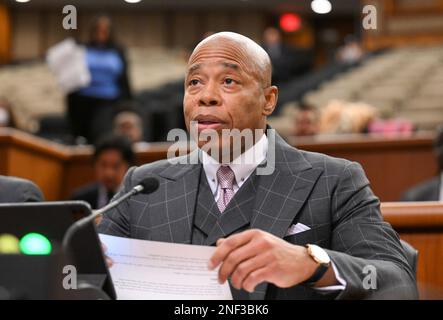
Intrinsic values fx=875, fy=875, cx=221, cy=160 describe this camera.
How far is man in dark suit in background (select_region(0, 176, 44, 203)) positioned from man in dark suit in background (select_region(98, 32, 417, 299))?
1.24ft

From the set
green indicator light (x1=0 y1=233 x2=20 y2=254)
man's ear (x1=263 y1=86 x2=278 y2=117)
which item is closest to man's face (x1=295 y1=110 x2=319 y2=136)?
man's ear (x1=263 y1=86 x2=278 y2=117)

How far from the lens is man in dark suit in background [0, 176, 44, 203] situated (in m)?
2.24

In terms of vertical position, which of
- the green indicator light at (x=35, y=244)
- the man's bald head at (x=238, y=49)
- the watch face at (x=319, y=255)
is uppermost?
the man's bald head at (x=238, y=49)

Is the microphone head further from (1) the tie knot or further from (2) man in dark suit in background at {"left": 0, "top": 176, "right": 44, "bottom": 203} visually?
(2) man in dark suit in background at {"left": 0, "top": 176, "right": 44, "bottom": 203}

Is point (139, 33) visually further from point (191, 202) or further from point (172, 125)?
point (191, 202)

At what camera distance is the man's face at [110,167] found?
4492 mm

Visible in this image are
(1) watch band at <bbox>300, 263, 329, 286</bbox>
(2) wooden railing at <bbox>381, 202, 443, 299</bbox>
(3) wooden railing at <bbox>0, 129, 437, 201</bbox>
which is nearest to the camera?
(1) watch band at <bbox>300, 263, 329, 286</bbox>

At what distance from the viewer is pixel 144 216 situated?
1.88 m

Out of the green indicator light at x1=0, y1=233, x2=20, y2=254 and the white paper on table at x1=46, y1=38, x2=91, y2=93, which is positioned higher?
the white paper on table at x1=46, y1=38, x2=91, y2=93

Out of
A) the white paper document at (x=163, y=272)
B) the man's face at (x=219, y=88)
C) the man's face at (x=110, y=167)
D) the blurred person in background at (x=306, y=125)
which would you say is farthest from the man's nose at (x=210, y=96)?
the blurred person in background at (x=306, y=125)

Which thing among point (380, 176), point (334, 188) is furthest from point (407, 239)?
point (380, 176)

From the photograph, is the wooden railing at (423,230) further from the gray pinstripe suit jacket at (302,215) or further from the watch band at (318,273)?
the watch band at (318,273)

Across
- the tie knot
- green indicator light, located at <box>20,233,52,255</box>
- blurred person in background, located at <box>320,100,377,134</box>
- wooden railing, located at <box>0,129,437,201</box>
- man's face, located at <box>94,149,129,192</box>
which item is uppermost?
blurred person in background, located at <box>320,100,377,134</box>

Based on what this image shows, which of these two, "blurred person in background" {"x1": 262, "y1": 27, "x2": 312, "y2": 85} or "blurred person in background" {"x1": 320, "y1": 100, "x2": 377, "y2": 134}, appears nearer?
"blurred person in background" {"x1": 320, "y1": 100, "x2": 377, "y2": 134}
